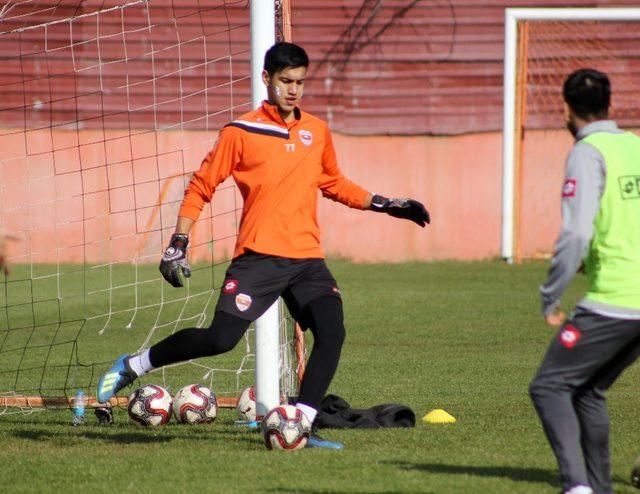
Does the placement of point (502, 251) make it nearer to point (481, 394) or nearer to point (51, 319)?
point (51, 319)

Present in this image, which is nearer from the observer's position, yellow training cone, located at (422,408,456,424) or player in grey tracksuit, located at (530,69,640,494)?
player in grey tracksuit, located at (530,69,640,494)

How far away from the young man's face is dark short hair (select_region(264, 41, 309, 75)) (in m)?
0.02

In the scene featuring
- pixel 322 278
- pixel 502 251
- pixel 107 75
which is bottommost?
pixel 502 251

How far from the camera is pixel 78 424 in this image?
783cm

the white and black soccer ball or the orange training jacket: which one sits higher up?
the orange training jacket

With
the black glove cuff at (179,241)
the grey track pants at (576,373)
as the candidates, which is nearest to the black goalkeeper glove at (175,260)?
the black glove cuff at (179,241)

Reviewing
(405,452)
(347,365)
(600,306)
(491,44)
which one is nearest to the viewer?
(600,306)

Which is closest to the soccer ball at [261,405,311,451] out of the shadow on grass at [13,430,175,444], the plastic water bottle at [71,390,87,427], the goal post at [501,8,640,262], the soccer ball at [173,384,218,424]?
the shadow on grass at [13,430,175,444]

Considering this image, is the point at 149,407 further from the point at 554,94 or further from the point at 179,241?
the point at 554,94

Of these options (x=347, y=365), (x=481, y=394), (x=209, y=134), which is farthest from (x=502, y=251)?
(x=481, y=394)

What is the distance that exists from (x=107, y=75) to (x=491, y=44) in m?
6.02

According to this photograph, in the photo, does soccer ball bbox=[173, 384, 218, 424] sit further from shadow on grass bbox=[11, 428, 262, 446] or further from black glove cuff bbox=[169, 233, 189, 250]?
black glove cuff bbox=[169, 233, 189, 250]

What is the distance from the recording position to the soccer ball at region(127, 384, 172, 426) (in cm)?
764

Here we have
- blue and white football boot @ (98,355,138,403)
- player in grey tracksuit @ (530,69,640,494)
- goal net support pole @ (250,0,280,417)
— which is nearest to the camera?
player in grey tracksuit @ (530,69,640,494)
